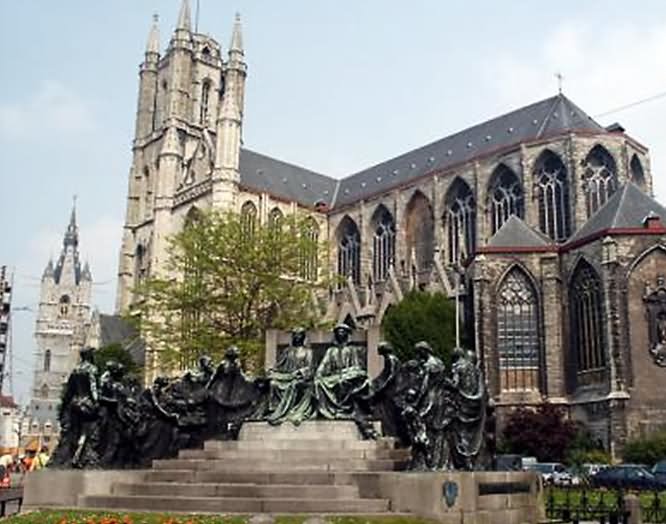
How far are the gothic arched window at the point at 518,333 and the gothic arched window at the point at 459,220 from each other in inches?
473

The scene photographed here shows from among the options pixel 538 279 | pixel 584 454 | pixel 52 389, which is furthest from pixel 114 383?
pixel 52 389

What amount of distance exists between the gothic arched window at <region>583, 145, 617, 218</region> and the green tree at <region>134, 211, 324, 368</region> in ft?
67.7

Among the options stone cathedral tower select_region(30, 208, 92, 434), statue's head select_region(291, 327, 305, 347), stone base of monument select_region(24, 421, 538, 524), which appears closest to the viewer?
stone base of monument select_region(24, 421, 538, 524)

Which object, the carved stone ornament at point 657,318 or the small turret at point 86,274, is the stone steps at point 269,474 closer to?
the carved stone ornament at point 657,318

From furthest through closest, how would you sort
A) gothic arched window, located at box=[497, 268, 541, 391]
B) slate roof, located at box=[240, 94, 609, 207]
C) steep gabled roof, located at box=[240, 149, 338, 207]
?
steep gabled roof, located at box=[240, 149, 338, 207], slate roof, located at box=[240, 94, 609, 207], gothic arched window, located at box=[497, 268, 541, 391]

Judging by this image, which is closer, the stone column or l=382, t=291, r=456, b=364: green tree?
the stone column

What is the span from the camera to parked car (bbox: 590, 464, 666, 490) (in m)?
24.2

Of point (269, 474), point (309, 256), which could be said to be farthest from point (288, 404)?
point (309, 256)

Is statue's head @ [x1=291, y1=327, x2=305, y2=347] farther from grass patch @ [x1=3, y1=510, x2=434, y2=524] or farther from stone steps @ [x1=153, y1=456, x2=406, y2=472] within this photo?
grass patch @ [x1=3, y1=510, x2=434, y2=524]

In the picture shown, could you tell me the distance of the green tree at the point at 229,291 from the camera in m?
31.1

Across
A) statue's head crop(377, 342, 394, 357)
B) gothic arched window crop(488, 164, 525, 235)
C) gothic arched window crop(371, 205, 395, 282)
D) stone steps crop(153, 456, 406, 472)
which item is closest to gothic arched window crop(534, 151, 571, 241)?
gothic arched window crop(488, 164, 525, 235)

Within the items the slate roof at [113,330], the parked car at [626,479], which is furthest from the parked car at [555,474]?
the slate roof at [113,330]

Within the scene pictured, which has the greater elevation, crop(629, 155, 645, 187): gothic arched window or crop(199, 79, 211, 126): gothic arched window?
crop(199, 79, 211, 126): gothic arched window

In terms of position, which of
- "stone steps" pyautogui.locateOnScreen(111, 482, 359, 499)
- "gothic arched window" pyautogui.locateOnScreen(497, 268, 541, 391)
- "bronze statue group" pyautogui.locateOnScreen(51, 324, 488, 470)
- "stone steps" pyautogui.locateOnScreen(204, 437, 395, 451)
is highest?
"gothic arched window" pyautogui.locateOnScreen(497, 268, 541, 391)
